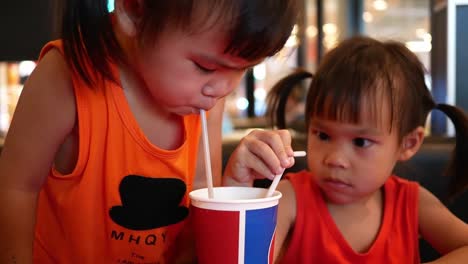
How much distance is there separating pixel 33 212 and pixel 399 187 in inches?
32.5

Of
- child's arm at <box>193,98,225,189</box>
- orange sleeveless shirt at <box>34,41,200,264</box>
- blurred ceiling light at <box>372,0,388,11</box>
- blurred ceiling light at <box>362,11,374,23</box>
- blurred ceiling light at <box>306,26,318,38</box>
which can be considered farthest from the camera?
blurred ceiling light at <box>306,26,318,38</box>

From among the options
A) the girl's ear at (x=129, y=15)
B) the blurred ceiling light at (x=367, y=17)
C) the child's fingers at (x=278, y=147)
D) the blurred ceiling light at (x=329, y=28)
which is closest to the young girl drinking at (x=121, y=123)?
the girl's ear at (x=129, y=15)

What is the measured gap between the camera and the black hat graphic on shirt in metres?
1.05

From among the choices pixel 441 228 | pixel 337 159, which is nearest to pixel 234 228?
pixel 337 159

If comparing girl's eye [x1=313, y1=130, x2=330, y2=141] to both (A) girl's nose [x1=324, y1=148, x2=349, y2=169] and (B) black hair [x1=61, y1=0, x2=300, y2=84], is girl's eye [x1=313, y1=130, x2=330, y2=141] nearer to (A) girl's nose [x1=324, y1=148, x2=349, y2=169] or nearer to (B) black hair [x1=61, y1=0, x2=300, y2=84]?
(A) girl's nose [x1=324, y1=148, x2=349, y2=169]

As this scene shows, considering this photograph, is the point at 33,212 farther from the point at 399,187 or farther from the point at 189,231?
the point at 399,187

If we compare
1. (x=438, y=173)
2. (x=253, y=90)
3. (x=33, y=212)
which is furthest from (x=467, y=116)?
(x=253, y=90)

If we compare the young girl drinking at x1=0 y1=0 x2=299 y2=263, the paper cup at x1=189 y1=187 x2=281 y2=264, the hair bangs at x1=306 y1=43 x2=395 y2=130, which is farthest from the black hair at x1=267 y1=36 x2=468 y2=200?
the paper cup at x1=189 y1=187 x2=281 y2=264

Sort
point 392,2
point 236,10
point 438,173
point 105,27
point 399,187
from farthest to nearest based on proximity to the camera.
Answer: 1. point 392,2
2. point 438,173
3. point 399,187
4. point 105,27
5. point 236,10

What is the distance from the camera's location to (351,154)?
1208mm

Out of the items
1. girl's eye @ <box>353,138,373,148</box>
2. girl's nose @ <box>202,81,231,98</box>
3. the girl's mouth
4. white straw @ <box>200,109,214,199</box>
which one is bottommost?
the girl's mouth

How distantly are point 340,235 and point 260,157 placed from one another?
0.41 meters

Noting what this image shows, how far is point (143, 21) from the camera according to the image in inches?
34.7

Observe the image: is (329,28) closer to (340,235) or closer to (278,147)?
(340,235)
